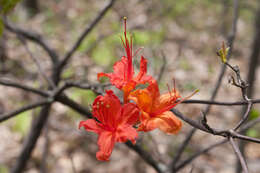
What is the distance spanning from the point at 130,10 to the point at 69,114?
3.67 m

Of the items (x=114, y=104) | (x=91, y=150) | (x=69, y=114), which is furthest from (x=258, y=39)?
(x=69, y=114)

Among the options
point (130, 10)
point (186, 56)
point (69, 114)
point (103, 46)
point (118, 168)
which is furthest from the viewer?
point (130, 10)

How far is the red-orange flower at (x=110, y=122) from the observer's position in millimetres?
804

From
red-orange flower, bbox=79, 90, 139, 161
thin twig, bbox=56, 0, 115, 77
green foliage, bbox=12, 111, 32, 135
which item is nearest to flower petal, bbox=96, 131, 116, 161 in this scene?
red-orange flower, bbox=79, 90, 139, 161

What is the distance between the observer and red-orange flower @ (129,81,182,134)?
32.5 inches

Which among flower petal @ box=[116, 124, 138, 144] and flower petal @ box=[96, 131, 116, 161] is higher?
flower petal @ box=[116, 124, 138, 144]

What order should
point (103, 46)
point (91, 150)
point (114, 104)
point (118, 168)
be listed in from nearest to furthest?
point (114, 104) → point (118, 168) → point (91, 150) → point (103, 46)

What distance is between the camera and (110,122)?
0.90 metres

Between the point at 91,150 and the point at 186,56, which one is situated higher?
the point at 186,56

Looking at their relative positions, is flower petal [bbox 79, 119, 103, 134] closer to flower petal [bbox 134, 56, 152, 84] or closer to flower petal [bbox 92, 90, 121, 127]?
flower petal [bbox 92, 90, 121, 127]

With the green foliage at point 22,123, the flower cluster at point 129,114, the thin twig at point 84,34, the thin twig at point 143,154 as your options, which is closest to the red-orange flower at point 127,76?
the flower cluster at point 129,114

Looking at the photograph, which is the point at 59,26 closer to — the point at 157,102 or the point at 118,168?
the point at 118,168

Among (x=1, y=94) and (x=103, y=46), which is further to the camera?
(x=103, y=46)

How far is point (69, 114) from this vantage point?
3.58m
